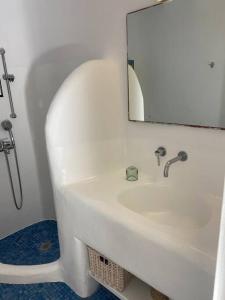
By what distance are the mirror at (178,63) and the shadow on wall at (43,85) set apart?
55 centimetres

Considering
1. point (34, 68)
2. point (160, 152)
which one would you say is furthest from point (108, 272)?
point (34, 68)

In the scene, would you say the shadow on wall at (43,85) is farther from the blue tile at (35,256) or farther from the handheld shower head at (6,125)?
the blue tile at (35,256)

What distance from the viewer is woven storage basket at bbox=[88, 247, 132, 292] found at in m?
1.17

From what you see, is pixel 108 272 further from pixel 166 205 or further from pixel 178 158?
pixel 178 158

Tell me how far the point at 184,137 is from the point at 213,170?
0.21 metres

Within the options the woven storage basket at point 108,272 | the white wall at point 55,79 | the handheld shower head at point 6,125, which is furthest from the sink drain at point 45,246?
the handheld shower head at point 6,125

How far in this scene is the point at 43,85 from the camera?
6.29ft

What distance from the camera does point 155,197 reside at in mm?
1277

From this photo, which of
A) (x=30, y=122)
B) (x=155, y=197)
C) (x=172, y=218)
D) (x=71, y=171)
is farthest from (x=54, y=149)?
(x=30, y=122)

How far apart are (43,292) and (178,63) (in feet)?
5.04

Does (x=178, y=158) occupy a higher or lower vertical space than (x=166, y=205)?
higher

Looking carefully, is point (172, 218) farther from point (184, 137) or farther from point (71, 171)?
point (71, 171)

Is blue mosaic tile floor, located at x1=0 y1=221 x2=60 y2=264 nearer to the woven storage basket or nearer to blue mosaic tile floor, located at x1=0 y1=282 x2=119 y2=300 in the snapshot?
blue mosaic tile floor, located at x1=0 y1=282 x2=119 y2=300

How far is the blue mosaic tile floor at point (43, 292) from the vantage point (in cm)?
143
